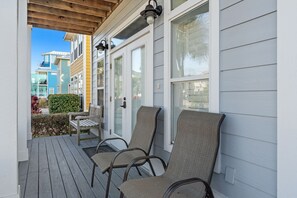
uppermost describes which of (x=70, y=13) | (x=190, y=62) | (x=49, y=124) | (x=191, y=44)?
(x=70, y=13)

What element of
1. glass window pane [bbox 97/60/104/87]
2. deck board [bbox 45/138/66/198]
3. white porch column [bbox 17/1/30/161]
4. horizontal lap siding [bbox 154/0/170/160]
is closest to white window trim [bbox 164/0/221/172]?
horizontal lap siding [bbox 154/0/170/160]

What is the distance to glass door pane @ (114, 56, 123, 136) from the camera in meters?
4.36

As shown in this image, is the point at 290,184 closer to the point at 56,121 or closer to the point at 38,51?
the point at 56,121

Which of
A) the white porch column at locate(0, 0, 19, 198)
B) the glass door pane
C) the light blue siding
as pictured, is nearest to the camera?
the light blue siding

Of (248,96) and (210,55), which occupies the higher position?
(210,55)

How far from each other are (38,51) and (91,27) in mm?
21590

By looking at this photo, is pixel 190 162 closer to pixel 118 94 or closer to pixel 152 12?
pixel 152 12

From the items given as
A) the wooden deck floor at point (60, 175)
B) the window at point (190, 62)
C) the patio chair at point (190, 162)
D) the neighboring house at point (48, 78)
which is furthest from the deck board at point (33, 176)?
the neighboring house at point (48, 78)

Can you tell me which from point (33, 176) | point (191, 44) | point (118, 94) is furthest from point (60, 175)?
A: point (191, 44)

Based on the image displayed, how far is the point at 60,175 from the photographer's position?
3068mm

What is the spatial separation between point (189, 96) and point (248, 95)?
0.81 metres

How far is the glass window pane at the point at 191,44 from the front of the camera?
7.08ft

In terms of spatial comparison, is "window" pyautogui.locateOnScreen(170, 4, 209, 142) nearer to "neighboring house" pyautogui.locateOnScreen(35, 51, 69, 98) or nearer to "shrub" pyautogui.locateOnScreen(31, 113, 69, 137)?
"shrub" pyautogui.locateOnScreen(31, 113, 69, 137)

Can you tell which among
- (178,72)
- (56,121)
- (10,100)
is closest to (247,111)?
(178,72)
